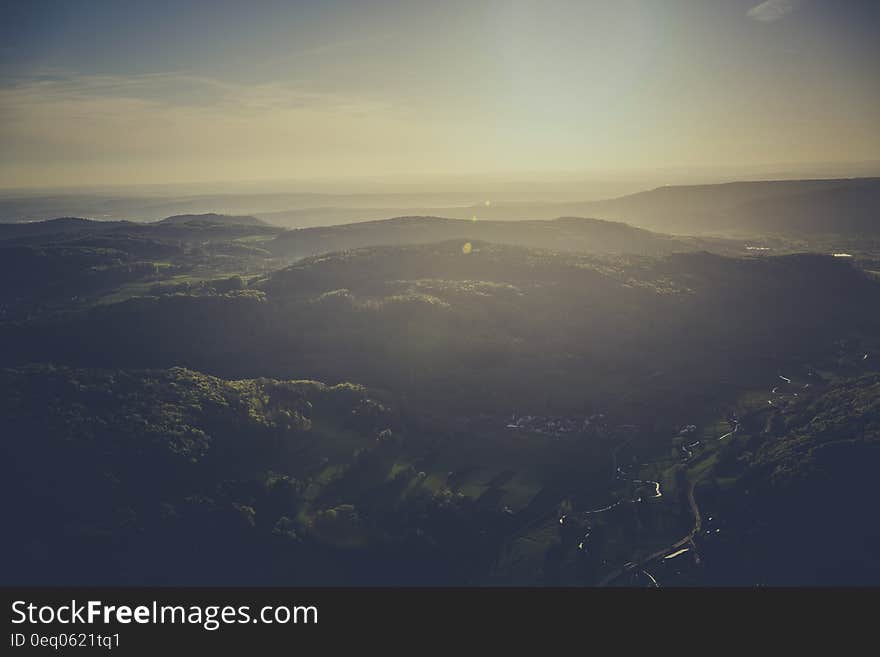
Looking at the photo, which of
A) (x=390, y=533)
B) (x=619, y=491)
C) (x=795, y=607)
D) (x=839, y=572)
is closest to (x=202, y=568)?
(x=390, y=533)

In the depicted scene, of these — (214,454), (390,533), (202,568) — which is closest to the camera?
(202,568)

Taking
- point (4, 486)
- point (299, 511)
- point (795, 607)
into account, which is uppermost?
point (795, 607)

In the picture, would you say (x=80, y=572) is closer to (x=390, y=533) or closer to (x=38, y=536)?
(x=38, y=536)

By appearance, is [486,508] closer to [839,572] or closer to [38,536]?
[839,572]

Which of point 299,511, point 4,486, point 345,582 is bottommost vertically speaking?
point 345,582

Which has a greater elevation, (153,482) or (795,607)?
(795,607)

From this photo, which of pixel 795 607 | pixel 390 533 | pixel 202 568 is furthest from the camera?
pixel 390 533

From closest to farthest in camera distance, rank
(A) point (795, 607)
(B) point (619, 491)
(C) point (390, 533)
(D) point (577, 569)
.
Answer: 1. (A) point (795, 607)
2. (D) point (577, 569)
3. (C) point (390, 533)
4. (B) point (619, 491)

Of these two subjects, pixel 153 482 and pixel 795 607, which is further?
pixel 153 482

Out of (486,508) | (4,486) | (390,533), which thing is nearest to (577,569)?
(486,508)
